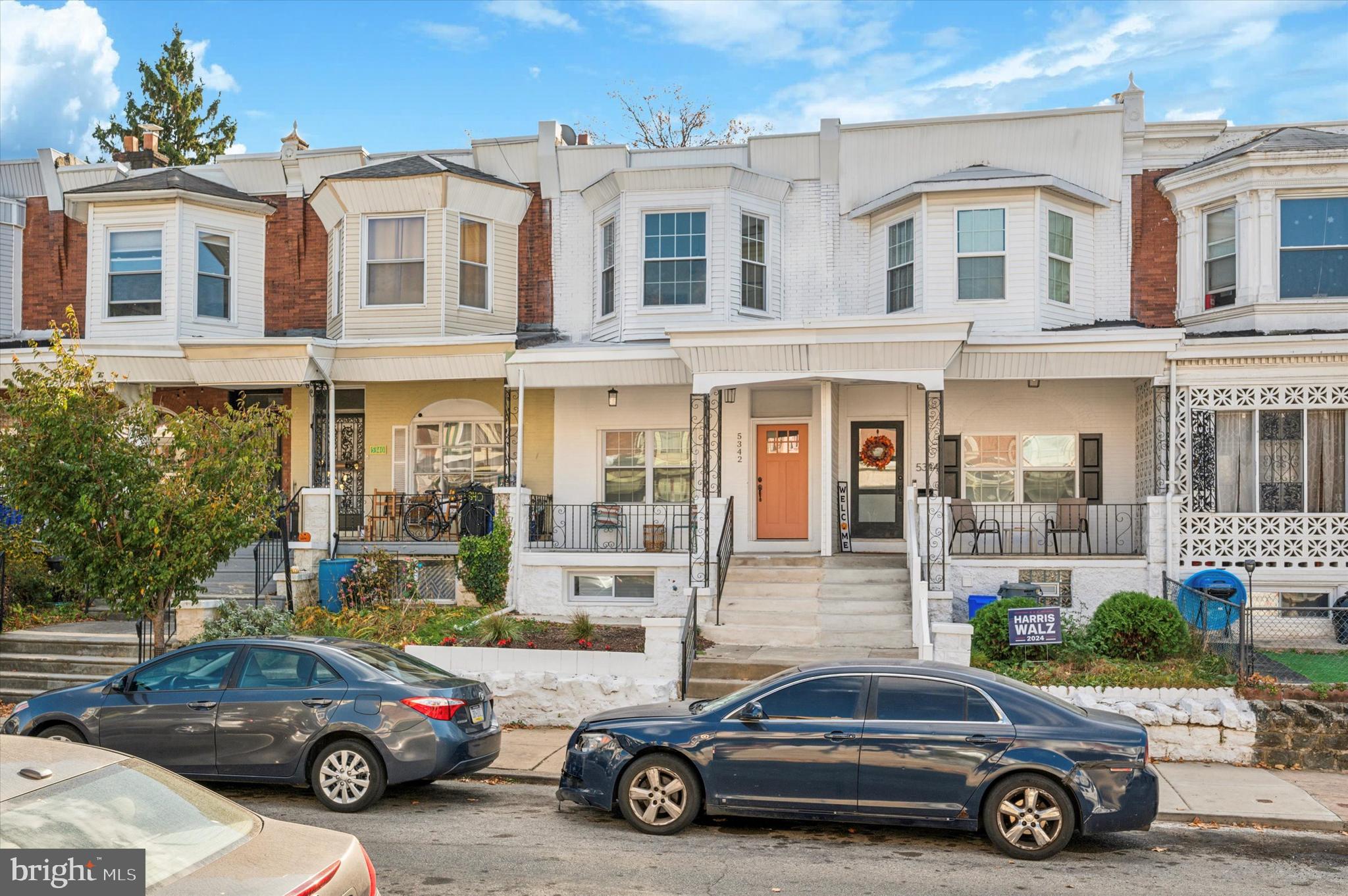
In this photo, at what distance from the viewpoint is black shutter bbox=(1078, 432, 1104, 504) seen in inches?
718

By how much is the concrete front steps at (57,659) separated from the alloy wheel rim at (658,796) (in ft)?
27.8

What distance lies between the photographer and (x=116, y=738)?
9664 mm

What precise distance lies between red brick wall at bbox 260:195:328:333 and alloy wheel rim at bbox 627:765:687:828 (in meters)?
14.6

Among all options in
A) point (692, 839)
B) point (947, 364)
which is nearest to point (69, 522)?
point (692, 839)

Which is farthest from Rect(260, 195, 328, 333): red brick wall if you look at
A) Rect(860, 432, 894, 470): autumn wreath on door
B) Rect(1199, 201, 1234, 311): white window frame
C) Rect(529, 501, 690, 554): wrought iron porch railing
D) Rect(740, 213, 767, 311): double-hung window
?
Rect(1199, 201, 1234, 311): white window frame

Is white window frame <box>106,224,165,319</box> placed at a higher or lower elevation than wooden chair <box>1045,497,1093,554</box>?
higher

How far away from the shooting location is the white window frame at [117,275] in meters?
20.0

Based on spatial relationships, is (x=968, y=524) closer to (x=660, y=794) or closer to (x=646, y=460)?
(x=646, y=460)

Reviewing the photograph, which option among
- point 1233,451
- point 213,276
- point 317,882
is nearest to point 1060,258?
point 1233,451

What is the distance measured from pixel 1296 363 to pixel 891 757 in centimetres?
1117

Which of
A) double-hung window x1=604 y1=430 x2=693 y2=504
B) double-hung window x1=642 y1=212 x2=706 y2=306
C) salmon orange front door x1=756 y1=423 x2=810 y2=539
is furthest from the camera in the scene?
double-hung window x1=604 y1=430 x2=693 y2=504

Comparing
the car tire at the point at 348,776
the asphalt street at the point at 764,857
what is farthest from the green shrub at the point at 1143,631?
the car tire at the point at 348,776

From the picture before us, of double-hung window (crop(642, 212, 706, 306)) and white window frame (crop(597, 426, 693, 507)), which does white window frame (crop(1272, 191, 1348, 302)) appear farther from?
white window frame (crop(597, 426, 693, 507))

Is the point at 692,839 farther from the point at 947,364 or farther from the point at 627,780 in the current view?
the point at 947,364
